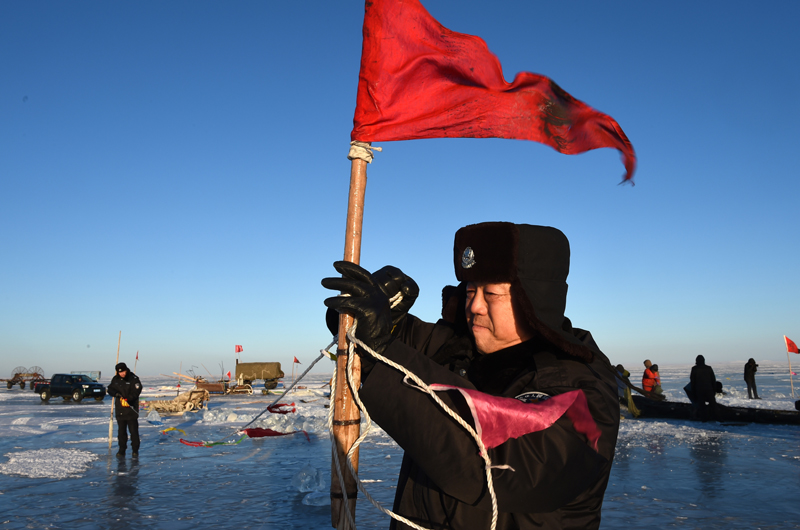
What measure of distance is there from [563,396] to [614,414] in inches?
9.6

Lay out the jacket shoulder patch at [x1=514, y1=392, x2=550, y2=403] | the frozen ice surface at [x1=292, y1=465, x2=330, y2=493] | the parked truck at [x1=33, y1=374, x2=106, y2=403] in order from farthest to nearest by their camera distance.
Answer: the parked truck at [x1=33, y1=374, x2=106, y2=403] → the frozen ice surface at [x1=292, y1=465, x2=330, y2=493] → the jacket shoulder patch at [x1=514, y1=392, x2=550, y2=403]

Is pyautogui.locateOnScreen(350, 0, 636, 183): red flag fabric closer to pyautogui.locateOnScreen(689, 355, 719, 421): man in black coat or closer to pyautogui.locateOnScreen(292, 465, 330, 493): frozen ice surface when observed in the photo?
pyautogui.locateOnScreen(292, 465, 330, 493): frozen ice surface

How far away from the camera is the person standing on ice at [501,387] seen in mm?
1254

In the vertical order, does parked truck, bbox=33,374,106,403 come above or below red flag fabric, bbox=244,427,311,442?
below

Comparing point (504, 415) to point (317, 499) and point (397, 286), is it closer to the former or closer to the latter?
point (397, 286)

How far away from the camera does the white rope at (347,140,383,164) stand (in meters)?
1.88

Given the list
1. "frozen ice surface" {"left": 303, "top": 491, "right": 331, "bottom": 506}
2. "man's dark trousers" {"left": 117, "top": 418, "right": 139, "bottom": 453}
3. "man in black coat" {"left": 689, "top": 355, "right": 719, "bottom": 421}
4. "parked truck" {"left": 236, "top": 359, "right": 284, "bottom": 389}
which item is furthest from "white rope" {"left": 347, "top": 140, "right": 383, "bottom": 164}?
"parked truck" {"left": 236, "top": 359, "right": 284, "bottom": 389}

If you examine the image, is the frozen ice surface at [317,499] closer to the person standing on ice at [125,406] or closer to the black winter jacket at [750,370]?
the person standing on ice at [125,406]

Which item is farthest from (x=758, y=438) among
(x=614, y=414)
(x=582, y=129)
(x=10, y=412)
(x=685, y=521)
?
(x=10, y=412)

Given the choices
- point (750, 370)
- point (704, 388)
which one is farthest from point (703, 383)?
point (750, 370)

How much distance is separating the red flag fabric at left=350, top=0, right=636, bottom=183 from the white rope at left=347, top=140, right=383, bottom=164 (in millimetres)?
126

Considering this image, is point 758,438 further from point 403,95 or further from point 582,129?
point 403,95

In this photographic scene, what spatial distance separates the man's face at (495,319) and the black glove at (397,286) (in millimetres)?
250

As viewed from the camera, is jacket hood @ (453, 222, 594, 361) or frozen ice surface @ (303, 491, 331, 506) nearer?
jacket hood @ (453, 222, 594, 361)
